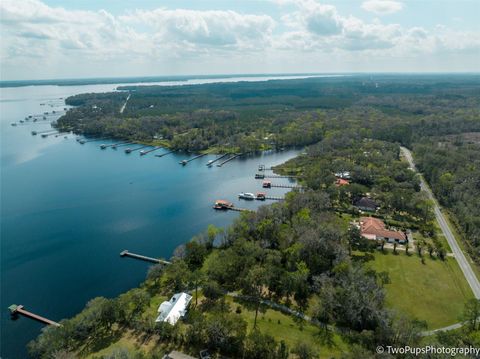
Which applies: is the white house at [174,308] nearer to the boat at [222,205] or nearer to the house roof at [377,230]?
the boat at [222,205]

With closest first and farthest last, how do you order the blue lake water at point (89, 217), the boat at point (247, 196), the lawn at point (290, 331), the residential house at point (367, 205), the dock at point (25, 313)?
the lawn at point (290, 331) < the dock at point (25, 313) < the blue lake water at point (89, 217) < the residential house at point (367, 205) < the boat at point (247, 196)

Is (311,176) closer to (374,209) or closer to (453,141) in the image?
(374,209)

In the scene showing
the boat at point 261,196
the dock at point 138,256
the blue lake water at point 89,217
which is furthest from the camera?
the boat at point 261,196

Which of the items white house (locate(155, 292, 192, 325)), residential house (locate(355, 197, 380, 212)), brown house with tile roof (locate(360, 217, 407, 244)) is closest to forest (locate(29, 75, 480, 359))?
white house (locate(155, 292, 192, 325))

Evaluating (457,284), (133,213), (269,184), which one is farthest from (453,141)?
(133,213)

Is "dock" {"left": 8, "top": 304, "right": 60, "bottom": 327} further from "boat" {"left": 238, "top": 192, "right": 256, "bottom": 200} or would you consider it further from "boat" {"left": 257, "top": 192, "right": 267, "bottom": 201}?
"boat" {"left": 257, "top": 192, "right": 267, "bottom": 201}

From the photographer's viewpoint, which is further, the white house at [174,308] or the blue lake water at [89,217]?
the blue lake water at [89,217]

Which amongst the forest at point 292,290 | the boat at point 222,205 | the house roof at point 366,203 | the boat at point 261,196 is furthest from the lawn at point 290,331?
the boat at point 261,196
